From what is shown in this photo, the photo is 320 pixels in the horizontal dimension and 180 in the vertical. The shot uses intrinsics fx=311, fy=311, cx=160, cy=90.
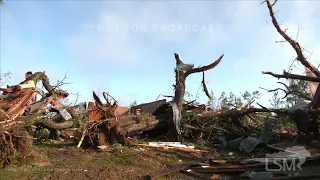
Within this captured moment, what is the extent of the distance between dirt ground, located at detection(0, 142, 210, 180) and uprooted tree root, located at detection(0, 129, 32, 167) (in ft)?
0.52

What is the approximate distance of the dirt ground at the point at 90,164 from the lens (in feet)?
15.8

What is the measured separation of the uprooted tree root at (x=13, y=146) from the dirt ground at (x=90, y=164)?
0.52 feet

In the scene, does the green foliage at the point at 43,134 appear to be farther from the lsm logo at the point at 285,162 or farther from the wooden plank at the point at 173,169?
the lsm logo at the point at 285,162

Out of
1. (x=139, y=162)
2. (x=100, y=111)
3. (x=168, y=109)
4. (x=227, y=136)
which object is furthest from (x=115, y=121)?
(x=227, y=136)

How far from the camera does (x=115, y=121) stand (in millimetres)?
6875

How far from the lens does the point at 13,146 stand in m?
5.23

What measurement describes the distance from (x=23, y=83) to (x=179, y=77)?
3.97 metres

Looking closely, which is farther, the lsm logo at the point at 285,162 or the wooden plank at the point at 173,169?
the lsm logo at the point at 285,162

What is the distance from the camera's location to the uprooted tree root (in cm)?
511

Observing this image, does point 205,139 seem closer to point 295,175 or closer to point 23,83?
point 295,175

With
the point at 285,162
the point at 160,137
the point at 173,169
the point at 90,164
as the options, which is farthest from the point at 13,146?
the point at 285,162

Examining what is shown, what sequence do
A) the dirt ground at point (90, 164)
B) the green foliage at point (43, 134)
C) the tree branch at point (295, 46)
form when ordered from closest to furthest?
the dirt ground at point (90, 164) < the tree branch at point (295, 46) < the green foliage at point (43, 134)

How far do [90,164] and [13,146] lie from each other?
4.31ft

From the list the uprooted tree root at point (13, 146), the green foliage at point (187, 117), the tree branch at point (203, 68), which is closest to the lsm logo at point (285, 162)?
the green foliage at point (187, 117)
